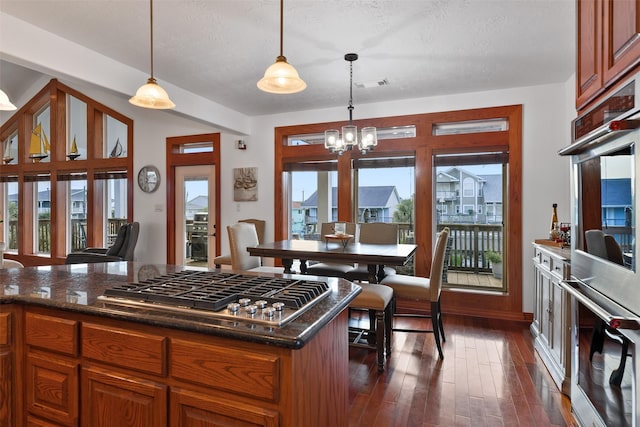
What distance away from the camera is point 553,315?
8.91ft

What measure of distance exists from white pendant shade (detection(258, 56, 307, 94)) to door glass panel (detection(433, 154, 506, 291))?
9.03ft

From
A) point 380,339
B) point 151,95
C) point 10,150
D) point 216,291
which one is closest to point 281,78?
point 151,95

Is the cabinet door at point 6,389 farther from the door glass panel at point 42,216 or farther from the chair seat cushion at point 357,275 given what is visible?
the door glass panel at point 42,216

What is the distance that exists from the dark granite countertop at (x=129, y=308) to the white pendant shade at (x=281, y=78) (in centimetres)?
117

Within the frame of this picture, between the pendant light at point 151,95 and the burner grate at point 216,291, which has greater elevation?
the pendant light at point 151,95

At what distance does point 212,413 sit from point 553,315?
2613mm

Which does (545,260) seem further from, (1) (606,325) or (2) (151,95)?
(2) (151,95)

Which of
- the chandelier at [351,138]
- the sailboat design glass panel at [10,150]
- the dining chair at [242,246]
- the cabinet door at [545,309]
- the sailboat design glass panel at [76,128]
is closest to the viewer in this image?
the cabinet door at [545,309]

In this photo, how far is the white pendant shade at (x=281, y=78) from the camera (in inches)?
79.9

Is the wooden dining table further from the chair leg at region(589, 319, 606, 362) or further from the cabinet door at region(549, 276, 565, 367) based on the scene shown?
the chair leg at region(589, 319, 606, 362)

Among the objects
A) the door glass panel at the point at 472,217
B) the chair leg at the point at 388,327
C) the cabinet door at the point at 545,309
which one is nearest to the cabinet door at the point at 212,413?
the chair leg at the point at 388,327

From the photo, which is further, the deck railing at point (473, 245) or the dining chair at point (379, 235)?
the deck railing at point (473, 245)

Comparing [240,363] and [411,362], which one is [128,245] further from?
[240,363]

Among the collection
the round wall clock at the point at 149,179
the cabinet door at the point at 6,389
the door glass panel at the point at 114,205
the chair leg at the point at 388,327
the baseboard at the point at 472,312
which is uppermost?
the round wall clock at the point at 149,179
